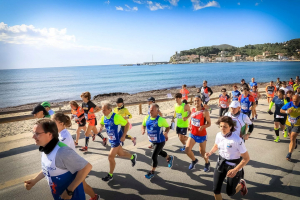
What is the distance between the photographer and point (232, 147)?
315 centimetres

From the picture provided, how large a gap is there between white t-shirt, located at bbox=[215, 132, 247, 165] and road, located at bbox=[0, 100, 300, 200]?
4.16ft

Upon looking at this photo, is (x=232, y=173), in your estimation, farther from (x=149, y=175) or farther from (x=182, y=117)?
(x=182, y=117)

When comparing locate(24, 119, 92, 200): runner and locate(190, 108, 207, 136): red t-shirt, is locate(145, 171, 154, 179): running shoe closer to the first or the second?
locate(190, 108, 207, 136): red t-shirt

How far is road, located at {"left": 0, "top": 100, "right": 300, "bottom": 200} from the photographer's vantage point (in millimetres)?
3893

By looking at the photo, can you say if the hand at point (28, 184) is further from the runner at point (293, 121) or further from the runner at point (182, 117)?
the runner at point (293, 121)

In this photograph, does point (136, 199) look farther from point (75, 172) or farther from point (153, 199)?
point (75, 172)

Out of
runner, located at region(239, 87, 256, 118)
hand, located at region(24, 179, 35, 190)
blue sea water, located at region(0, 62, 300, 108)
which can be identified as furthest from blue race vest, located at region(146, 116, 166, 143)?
blue sea water, located at region(0, 62, 300, 108)

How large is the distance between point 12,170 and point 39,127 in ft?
13.9

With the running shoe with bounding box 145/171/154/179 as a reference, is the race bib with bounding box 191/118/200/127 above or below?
above

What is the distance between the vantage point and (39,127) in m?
2.07

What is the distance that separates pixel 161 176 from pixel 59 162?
3118 mm

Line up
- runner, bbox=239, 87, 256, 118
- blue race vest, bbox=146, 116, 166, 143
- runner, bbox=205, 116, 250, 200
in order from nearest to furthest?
runner, bbox=205, 116, 250, 200 → blue race vest, bbox=146, 116, 166, 143 → runner, bbox=239, 87, 256, 118

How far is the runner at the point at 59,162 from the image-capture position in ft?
6.82

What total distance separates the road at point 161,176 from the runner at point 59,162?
194 centimetres
